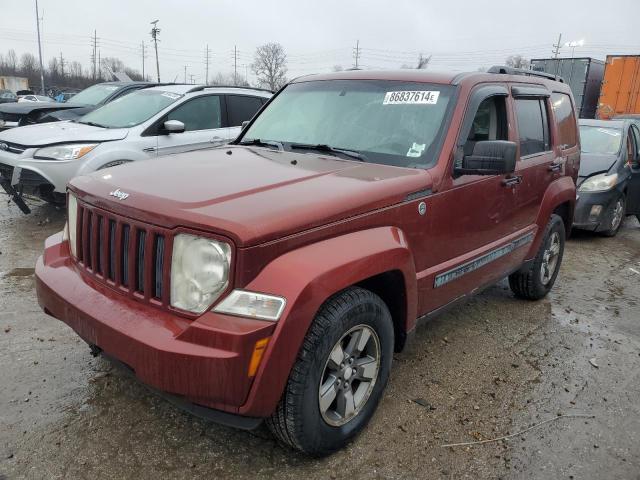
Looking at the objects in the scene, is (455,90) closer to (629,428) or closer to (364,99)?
(364,99)

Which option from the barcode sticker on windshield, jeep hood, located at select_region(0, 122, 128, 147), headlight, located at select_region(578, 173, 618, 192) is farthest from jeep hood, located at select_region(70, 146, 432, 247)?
headlight, located at select_region(578, 173, 618, 192)

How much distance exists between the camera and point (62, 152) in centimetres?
610

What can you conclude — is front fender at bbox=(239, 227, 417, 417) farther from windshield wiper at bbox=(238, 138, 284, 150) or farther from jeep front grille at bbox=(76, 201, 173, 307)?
windshield wiper at bbox=(238, 138, 284, 150)

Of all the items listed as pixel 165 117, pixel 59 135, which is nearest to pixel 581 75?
pixel 165 117

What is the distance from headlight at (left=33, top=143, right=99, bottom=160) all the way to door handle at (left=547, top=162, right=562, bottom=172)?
504 cm

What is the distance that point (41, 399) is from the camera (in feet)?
9.62

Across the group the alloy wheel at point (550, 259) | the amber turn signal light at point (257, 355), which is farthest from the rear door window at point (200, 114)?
the amber turn signal light at point (257, 355)

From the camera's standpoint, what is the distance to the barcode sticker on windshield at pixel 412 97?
3297mm

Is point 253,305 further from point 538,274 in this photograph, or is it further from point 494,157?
point 538,274

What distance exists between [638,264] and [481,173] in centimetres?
442

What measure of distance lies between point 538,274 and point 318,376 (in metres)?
3.01

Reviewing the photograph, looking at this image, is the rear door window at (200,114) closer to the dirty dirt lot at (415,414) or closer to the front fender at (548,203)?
the dirty dirt lot at (415,414)

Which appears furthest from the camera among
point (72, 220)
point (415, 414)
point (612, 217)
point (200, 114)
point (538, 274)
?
point (612, 217)

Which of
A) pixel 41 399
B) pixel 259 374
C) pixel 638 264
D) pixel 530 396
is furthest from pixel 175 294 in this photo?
pixel 638 264
